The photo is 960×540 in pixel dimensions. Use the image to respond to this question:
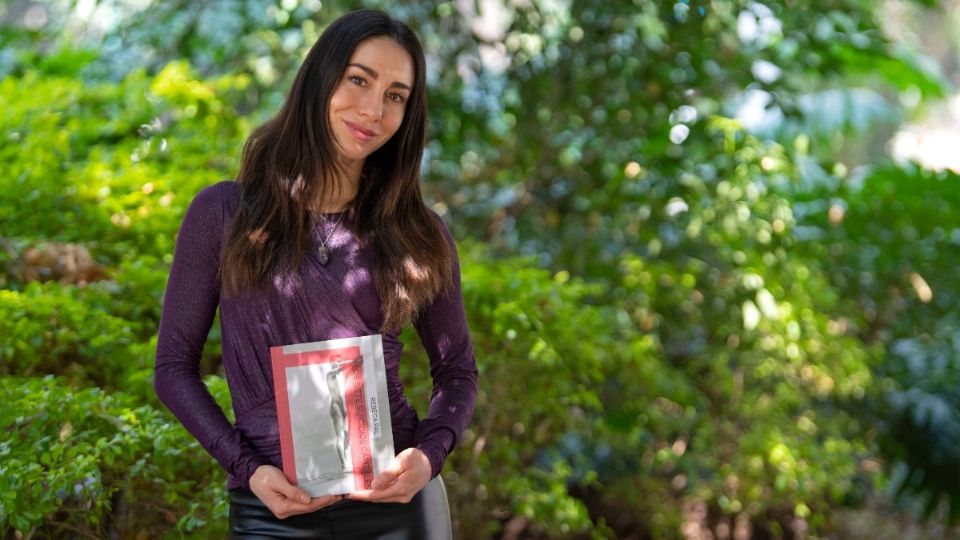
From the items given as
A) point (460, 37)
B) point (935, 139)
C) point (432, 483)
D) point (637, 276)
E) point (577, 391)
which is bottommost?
point (935, 139)

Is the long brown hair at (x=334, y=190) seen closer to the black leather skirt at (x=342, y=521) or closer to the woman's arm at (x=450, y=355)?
the woman's arm at (x=450, y=355)

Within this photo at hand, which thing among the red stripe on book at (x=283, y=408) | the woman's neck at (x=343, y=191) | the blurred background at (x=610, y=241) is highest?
the woman's neck at (x=343, y=191)

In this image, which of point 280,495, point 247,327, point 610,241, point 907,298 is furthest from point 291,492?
point 907,298

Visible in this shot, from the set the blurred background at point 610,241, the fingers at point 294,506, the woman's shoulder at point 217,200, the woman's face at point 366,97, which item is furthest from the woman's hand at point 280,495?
the blurred background at point 610,241

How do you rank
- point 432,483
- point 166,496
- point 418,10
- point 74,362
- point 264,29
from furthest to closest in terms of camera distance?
point 418,10 < point 264,29 < point 74,362 < point 166,496 < point 432,483

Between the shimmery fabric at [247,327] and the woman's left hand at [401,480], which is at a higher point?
the shimmery fabric at [247,327]

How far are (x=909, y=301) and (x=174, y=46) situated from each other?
4070 millimetres

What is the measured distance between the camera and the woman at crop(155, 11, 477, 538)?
1.85m

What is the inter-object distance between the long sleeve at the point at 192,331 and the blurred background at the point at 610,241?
3.18ft

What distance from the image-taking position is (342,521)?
1.83m

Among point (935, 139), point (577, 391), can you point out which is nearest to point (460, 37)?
point (577, 391)

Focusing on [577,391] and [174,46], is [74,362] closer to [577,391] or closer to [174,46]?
[577,391]

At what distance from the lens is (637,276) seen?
4.96m

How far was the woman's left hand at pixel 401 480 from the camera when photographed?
181cm
